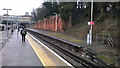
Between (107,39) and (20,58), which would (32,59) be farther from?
(107,39)

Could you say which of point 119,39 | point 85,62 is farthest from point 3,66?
point 119,39

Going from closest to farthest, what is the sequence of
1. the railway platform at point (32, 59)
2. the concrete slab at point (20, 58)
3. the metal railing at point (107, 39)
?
1. the railway platform at point (32, 59)
2. the concrete slab at point (20, 58)
3. the metal railing at point (107, 39)

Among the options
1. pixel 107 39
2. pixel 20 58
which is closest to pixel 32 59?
pixel 20 58

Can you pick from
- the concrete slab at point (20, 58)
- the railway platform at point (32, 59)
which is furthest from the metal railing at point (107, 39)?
the concrete slab at point (20, 58)

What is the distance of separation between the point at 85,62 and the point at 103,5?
24.3m

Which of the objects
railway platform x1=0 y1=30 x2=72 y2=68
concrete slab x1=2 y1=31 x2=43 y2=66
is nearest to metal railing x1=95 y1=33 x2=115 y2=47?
railway platform x1=0 y1=30 x2=72 y2=68

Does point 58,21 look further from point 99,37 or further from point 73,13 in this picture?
point 99,37

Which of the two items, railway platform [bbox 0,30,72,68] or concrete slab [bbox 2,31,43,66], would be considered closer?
railway platform [bbox 0,30,72,68]

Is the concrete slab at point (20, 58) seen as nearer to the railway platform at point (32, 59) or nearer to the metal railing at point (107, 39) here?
the railway platform at point (32, 59)

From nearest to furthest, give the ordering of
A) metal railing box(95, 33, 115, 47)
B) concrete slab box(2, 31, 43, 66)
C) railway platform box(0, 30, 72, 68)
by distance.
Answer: railway platform box(0, 30, 72, 68)
concrete slab box(2, 31, 43, 66)
metal railing box(95, 33, 115, 47)

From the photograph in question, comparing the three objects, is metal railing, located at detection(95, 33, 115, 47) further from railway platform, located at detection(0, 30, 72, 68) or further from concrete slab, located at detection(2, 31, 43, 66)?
concrete slab, located at detection(2, 31, 43, 66)

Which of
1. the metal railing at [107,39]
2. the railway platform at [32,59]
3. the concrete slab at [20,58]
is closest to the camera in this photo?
A: the railway platform at [32,59]

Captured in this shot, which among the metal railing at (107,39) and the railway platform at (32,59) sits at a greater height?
the metal railing at (107,39)

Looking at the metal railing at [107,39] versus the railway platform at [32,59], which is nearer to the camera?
the railway platform at [32,59]
